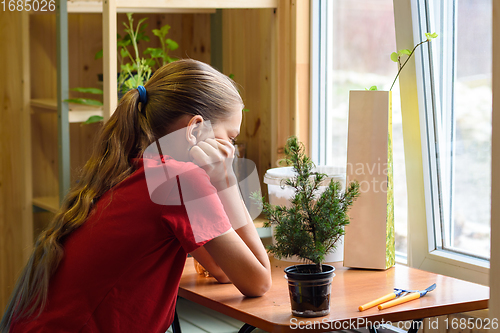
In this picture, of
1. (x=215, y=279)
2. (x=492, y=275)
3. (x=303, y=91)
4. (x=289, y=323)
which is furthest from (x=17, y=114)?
(x=492, y=275)

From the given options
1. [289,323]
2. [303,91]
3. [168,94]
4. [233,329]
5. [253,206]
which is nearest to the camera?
[289,323]

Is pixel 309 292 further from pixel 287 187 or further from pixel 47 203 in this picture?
pixel 47 203

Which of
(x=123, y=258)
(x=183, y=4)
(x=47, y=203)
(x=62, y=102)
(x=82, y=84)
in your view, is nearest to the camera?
(x=123, y=258)

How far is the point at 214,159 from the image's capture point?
107 centimetres

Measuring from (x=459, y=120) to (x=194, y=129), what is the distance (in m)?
0.81

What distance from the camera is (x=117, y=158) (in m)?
1.04

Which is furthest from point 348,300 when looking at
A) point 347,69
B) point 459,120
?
point 347,69

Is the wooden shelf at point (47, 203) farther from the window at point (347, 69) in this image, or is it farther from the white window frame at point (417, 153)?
the white window frame at point (417, 153)

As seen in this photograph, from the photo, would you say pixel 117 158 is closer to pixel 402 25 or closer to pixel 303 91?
pixel 402 25

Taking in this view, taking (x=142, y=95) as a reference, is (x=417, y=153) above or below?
below

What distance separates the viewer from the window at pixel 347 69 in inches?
68.0

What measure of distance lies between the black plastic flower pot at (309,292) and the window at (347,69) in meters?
0.83

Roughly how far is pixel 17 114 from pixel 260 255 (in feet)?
5.53

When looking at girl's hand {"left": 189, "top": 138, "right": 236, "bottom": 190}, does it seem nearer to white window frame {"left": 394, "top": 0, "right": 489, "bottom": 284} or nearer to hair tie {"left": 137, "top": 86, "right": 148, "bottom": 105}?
hair tie {"left": 137, "top": 86, "right": 148, "bottom": 105}
